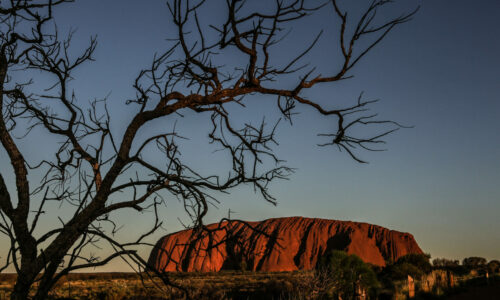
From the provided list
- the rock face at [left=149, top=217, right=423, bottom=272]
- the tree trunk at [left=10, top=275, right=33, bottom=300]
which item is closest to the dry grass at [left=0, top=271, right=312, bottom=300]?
the tree trunk at [left=10, top=275, right=33, bottom=300]

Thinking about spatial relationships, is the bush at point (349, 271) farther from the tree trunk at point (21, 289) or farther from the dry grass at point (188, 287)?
the tree trunk at point (21, 289)

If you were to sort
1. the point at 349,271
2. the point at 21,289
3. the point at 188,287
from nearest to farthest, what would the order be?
1. the point at 21,289
2. the point at 188,287
3. the point at 349,271

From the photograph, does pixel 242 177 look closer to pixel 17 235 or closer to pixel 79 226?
pixel 79 226

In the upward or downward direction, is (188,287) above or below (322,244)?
below

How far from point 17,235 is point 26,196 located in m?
0.33

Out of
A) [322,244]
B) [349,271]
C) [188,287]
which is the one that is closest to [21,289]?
[188,287]

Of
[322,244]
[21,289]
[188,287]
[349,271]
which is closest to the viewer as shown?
[21,289]

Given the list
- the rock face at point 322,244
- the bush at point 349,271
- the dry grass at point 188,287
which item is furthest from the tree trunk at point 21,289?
the rock face at point 322,244

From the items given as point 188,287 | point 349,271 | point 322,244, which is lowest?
point 188,287

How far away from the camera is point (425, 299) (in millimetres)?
16469

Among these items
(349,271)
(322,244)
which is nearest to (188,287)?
(349,271)

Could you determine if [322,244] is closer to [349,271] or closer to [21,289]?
[349,271]

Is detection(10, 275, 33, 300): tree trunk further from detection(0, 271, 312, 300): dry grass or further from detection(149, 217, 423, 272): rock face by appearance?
detection(149, 217, 423, 272): rock face

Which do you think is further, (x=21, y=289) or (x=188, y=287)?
(x=188, y=287)
